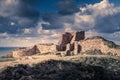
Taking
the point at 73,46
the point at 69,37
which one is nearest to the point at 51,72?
the point at 73,46

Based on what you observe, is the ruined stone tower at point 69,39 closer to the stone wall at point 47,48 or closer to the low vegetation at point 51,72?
the stone wall at point 47,48

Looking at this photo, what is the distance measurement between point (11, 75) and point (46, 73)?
2.90 meters

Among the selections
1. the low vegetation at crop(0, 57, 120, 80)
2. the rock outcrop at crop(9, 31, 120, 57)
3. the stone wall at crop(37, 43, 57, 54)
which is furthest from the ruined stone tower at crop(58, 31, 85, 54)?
the low vegetation at crop(0, 57, 120, 80)

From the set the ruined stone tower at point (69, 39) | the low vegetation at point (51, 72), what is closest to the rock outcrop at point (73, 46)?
the ruined stone tower at point (69, 39)

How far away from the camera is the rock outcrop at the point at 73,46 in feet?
270

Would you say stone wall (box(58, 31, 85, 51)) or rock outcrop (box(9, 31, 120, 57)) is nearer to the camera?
rock outcrop (box(9, 31, 120, 57))

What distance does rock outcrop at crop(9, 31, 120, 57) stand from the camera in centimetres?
8238

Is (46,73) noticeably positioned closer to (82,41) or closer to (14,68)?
(14,68)

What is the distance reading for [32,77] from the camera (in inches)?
1297

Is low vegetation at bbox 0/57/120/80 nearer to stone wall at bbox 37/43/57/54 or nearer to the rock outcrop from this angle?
the rock outcrop

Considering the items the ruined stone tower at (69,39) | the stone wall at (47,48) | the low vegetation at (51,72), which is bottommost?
the low vegetation at (51,72)

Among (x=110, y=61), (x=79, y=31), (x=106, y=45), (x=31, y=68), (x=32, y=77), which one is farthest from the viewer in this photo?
(x=79, y=31)

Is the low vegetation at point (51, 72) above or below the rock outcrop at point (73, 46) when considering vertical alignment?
below

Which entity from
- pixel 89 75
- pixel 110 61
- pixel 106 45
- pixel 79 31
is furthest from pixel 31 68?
pixel 79 31
